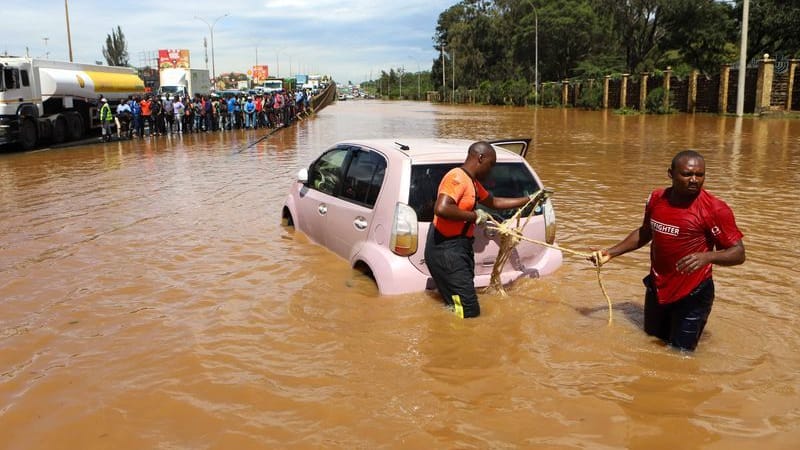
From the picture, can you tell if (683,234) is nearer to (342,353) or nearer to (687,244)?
(687,244)

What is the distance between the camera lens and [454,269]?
4730 millimetres

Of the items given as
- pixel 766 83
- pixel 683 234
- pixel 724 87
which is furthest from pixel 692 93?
pixel 683 234

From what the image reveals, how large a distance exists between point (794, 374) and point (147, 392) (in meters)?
3.91

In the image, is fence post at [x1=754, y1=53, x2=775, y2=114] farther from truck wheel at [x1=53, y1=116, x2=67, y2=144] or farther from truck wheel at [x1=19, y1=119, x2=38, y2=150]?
truck wheel at [x1=19, y1=119, x2=38, y2=150]

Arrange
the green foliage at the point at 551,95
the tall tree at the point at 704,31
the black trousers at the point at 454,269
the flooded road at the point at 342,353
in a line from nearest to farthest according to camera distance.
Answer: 1. the flooded road at the point at 342,353
2. the black trousers at the point at 454,269
3. the tall tree at the point at 704,31
4. the green foliage at the point at 551,95

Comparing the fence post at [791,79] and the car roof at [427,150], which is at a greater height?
the fence post at [791,79]

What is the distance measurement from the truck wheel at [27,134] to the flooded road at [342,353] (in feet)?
44.4

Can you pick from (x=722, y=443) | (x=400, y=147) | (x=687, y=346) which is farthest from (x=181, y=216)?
(x=722, y=443)

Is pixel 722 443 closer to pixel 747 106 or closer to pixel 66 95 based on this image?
pixel 66 95

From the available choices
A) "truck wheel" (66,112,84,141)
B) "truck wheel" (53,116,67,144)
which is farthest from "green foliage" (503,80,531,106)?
"truck wheel" (53,116,67,144)

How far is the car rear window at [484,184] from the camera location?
5.13m

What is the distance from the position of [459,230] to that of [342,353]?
1.15 meters

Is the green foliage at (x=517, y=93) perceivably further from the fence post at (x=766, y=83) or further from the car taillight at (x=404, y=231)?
the car taillight at (x=404, y=231)

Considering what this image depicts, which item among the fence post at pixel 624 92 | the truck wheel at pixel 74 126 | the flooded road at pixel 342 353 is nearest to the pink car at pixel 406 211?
the flooded road at pixel 342 353
